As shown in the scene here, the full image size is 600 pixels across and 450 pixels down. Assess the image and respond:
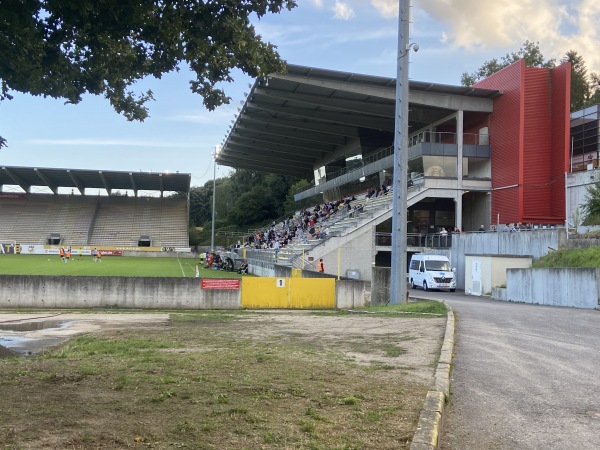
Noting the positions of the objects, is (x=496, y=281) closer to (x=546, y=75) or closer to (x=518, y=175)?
(x=518, y=175)

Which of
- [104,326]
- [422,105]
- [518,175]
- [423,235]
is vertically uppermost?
[422,105]

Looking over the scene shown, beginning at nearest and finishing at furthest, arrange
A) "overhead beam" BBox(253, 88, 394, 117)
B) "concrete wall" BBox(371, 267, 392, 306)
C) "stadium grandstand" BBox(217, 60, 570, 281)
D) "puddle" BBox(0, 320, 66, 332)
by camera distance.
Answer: "puddle" BBox(0, 320, 66, 332), "concrete wall" BBox(371, 267, 392, 306), "stadium grandstand" BBox(217, 60, 570, 281), "overhead beam" BBox(253, 88, 394, 117)

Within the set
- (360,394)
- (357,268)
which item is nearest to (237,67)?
(360,394)

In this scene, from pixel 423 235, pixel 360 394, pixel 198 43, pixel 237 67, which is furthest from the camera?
pixel 423 235

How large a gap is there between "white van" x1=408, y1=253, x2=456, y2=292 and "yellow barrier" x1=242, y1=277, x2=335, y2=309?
12089mm

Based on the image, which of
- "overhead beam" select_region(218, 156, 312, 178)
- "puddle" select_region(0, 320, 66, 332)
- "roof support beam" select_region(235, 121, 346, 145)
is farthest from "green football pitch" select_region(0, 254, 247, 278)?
"overhead beam" select_region(218, 156, 312, 178)

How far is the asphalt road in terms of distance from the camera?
550cm

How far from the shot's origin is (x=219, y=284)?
75.2 feet

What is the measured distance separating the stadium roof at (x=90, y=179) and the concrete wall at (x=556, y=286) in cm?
5720

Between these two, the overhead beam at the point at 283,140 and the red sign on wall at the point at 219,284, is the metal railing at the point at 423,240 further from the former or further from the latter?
the overhead beam at the point at 283,140

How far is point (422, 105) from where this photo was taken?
4422cm

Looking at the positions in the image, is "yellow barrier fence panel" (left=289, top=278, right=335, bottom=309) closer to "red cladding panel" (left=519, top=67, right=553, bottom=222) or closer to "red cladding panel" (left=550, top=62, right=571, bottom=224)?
"red cladding panel" (left=519, top=67, right=553, bottom=222)

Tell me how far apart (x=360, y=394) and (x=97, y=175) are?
245 ft

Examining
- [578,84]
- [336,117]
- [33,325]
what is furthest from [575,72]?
[33,325]
